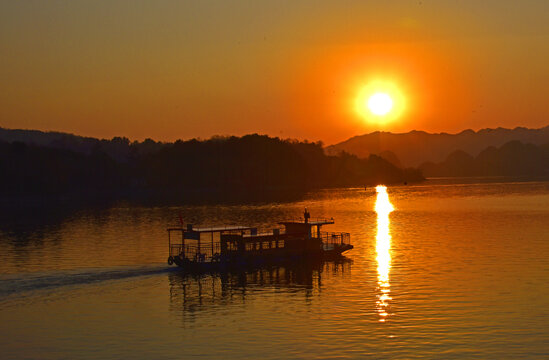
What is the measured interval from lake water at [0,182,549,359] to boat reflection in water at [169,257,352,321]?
140 millimetres

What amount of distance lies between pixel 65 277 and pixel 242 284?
68.4 feet

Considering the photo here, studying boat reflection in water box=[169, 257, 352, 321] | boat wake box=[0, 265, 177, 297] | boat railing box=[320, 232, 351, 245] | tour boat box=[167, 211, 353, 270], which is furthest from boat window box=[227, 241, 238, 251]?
boat railing box=[320, 232, 351, 245]

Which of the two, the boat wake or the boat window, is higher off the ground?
the boat window

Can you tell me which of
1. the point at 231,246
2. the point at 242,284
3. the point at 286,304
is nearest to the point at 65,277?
the point at 242,284

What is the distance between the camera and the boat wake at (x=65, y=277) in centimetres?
6938

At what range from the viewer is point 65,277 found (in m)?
75.2

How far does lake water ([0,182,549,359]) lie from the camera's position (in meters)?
47.6

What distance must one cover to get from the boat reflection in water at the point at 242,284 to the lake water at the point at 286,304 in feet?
0.46

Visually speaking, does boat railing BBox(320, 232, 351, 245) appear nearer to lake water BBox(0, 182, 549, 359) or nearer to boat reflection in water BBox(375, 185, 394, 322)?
lake water BBox(0, 182, 549, 359)

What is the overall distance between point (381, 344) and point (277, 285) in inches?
980

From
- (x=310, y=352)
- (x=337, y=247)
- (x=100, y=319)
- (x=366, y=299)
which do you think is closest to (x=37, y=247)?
(x=337, y=247)

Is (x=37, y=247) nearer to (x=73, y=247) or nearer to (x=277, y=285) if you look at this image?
(x=73, y=247)

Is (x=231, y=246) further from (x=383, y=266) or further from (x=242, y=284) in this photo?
(x=383, y=266)

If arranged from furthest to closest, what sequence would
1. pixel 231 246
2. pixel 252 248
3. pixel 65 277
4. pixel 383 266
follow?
pixel 231 246
pixel 252 248
pixel 383 266
pixel 65 277
